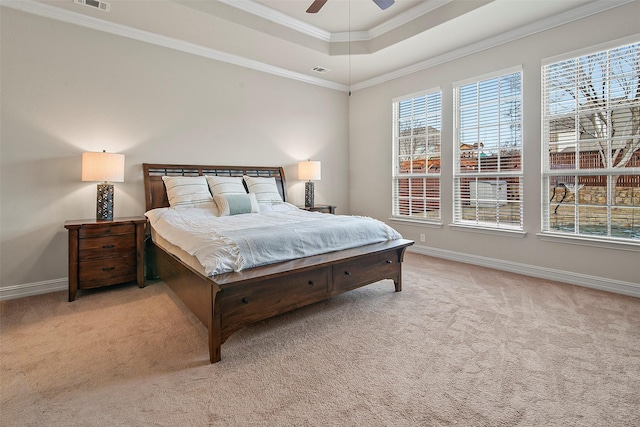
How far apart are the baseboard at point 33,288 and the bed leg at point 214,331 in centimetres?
251

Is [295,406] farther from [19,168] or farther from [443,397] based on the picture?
[19,168]

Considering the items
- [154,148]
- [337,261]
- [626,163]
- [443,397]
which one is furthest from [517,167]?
[154,148]

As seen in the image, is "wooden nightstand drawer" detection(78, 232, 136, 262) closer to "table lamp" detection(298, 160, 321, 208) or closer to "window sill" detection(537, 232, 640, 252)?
"table lamp" detection(298, 160, 321, 208)

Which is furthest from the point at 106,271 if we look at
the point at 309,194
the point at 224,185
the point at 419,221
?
the point at 419,221

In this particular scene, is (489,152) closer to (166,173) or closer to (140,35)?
(166,173)

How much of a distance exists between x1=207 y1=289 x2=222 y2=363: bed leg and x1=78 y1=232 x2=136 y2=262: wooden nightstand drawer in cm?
192

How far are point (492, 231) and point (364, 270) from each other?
7.27 ft

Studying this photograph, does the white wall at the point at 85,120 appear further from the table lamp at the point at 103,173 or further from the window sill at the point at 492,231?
the window sill at the point at 492,231

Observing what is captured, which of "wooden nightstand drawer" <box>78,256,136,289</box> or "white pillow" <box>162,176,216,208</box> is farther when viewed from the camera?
"white pillow" <box>162,176,216,208</box>

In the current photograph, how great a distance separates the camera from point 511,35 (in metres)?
3.82

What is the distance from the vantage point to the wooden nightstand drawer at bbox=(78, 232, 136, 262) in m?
3.09

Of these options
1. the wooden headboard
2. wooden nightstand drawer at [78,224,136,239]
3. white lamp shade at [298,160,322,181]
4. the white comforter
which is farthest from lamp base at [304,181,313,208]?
wooden nightstand drawer at [78,224,136,239]

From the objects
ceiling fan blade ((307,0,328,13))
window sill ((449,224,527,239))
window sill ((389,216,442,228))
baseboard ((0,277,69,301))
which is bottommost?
baseboard ((0,277,69,301))

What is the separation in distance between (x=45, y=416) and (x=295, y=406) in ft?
3.87
